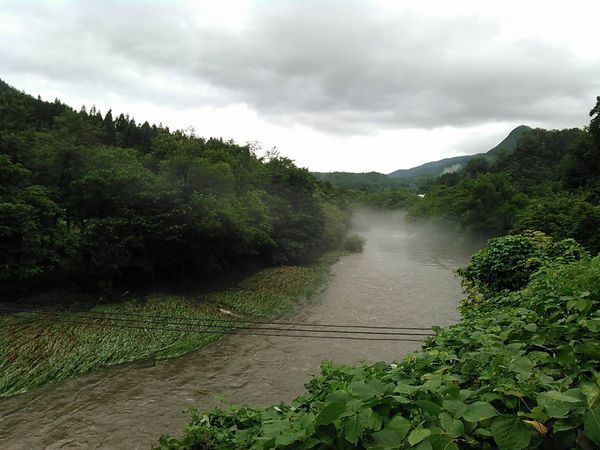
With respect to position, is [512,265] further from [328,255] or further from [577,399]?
[328,255]

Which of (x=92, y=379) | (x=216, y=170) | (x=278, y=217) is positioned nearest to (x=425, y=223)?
(x=278, y=217)

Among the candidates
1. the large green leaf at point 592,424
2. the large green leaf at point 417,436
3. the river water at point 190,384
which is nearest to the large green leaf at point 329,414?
the large green leaf at point 417,436

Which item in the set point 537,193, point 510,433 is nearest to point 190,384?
point 510,433

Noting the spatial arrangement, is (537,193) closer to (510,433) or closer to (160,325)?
(160,325)

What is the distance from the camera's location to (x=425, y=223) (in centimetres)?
5509

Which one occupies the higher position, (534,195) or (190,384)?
(534,195)

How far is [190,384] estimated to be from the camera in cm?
1018

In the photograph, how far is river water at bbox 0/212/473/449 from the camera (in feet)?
26.2

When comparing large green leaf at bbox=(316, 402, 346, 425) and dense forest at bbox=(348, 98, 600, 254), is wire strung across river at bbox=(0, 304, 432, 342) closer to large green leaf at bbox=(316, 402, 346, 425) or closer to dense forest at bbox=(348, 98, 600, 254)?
large green leaf at bbox=(316, 402, 346, 425)

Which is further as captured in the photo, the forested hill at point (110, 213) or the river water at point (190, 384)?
the forested hill at point (110, 213)

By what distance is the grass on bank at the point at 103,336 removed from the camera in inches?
412

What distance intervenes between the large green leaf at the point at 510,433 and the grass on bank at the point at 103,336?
11678 mm

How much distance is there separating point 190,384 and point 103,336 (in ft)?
13.9

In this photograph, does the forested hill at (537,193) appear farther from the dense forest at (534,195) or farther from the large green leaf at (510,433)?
the large green leaf at (510,433)
